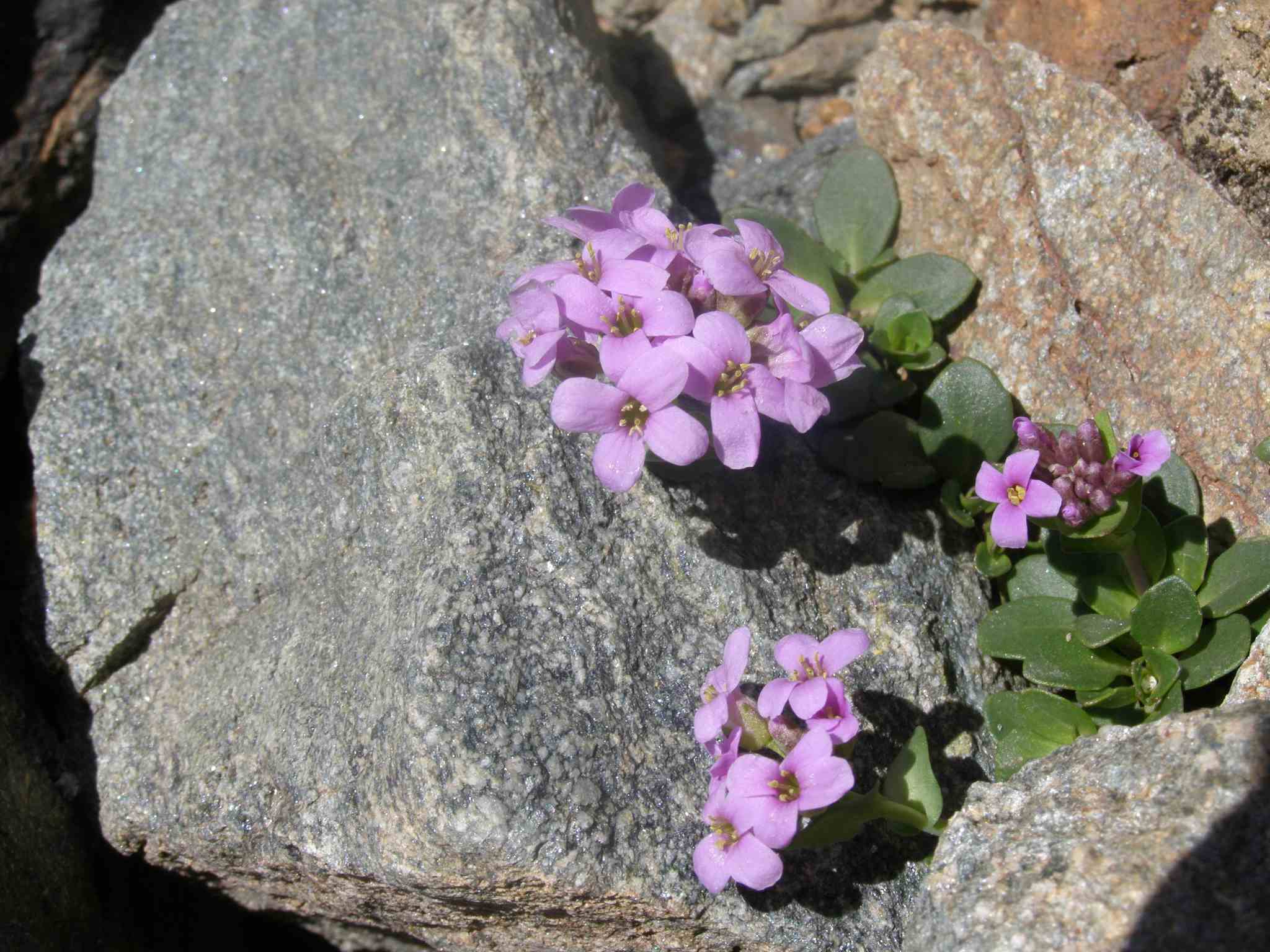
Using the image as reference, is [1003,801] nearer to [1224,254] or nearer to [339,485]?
[1224,254]

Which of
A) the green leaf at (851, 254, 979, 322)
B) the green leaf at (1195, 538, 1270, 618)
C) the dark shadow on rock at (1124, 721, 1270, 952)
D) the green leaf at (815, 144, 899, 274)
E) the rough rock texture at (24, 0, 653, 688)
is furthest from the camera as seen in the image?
the green leaf at (815, 144, 899, 274)

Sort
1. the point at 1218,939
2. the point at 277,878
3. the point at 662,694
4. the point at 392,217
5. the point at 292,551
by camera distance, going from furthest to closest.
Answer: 1. the point at 392,217
2. the point at 292,551
3. the point at 277,878
4. the point at 662,694
5. the point at 1218,939

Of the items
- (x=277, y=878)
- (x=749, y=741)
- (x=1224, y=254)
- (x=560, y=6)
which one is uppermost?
(x=560, y=6)

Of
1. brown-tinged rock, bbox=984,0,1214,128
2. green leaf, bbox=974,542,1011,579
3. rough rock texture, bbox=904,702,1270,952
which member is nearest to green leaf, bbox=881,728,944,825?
rough rock texture, bbox=904,702,1270,952

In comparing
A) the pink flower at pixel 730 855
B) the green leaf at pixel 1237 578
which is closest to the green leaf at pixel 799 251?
the green leaf at pixel 1237 578

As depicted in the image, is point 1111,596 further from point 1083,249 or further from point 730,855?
point 730,855

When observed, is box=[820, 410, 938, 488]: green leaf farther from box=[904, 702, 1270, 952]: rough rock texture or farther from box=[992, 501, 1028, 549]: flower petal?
box=[904, 702, 1270, 952]: rough rock texture

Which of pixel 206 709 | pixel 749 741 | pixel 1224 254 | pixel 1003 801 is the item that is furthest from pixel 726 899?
pixel 1224 254
